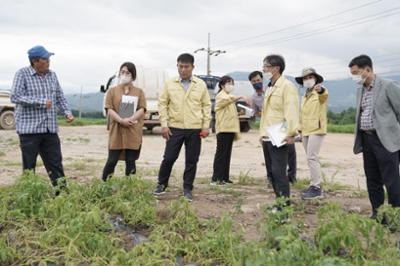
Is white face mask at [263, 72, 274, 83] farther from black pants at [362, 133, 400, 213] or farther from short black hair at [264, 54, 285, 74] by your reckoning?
black pants at [362, 133, 400, 213]

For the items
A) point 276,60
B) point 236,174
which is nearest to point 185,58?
point 276,60

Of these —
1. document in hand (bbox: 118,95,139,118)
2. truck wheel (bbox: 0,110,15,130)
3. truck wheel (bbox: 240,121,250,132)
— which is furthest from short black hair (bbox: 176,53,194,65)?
truck wheel (bbox: 0,110,15,130)

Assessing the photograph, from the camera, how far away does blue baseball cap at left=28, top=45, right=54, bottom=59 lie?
4.67 meters

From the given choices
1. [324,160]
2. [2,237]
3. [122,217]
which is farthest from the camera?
[324,160]

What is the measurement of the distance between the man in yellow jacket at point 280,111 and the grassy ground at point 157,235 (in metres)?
0.57

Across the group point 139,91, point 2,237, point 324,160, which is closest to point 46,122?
point 139,91

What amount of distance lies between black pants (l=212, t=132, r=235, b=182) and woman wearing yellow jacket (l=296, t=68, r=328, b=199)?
50.3 inches

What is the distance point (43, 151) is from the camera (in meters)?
4.98

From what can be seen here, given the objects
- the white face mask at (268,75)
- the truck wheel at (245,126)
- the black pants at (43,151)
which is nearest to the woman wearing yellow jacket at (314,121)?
the white face mask at (268,75)

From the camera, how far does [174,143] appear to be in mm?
5320

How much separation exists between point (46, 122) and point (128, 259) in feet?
7.49

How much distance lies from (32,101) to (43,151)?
1.97ft

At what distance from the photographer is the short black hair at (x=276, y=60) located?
4.64 m

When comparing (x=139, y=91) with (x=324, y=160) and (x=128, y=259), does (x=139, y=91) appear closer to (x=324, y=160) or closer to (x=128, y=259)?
(x=128, y=259)
